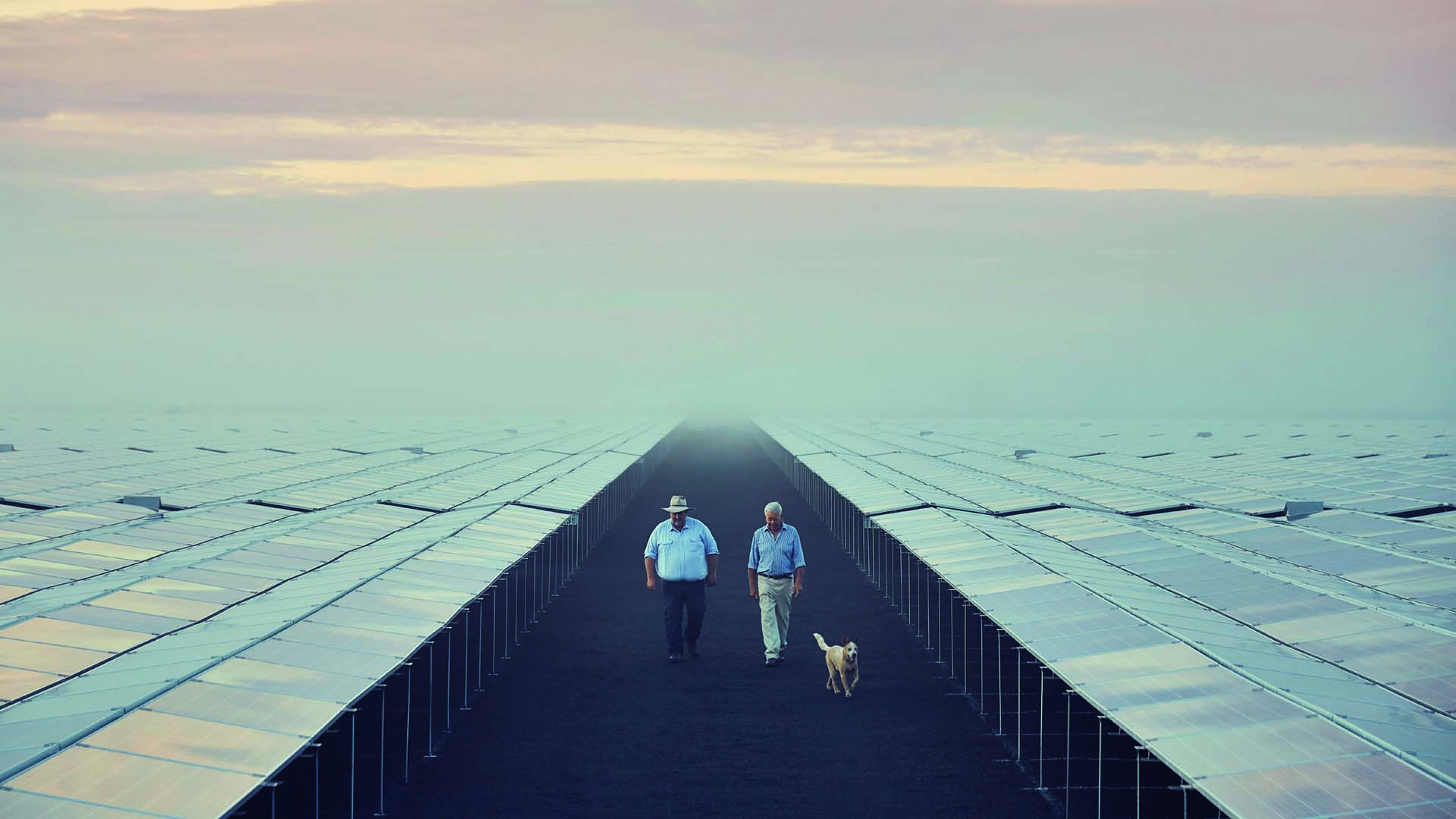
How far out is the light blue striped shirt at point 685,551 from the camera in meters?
19.4

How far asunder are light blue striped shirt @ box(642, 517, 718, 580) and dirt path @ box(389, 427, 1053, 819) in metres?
1.65

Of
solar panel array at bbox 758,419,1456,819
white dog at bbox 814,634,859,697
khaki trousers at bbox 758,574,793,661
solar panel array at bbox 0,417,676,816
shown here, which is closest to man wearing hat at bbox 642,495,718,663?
khaki trousers at bbox 758,574,793,661

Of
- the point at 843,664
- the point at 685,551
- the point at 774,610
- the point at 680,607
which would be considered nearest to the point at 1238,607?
the point at 843,664

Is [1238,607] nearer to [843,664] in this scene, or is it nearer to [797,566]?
[843,664]

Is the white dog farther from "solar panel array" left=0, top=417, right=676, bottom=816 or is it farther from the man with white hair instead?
"solar panel array" left=0, top=417, right=676, bottom=816

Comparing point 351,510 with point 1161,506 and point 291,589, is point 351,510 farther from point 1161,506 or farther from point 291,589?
point 1161,506

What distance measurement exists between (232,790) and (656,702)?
956cm

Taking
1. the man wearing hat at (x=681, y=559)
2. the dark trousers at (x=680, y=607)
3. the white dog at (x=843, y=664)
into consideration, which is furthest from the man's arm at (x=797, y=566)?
the dark trousers at (x=680, y=607)

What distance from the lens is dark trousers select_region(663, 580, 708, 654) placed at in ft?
64.4

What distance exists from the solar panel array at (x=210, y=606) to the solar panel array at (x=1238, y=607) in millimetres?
7141

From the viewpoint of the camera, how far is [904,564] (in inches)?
1211

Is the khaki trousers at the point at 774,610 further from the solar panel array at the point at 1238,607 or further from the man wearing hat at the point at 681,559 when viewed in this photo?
the solar panel array at the point at 1238,607

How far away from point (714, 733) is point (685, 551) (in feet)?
11.5

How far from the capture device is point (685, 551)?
19.4 meters
